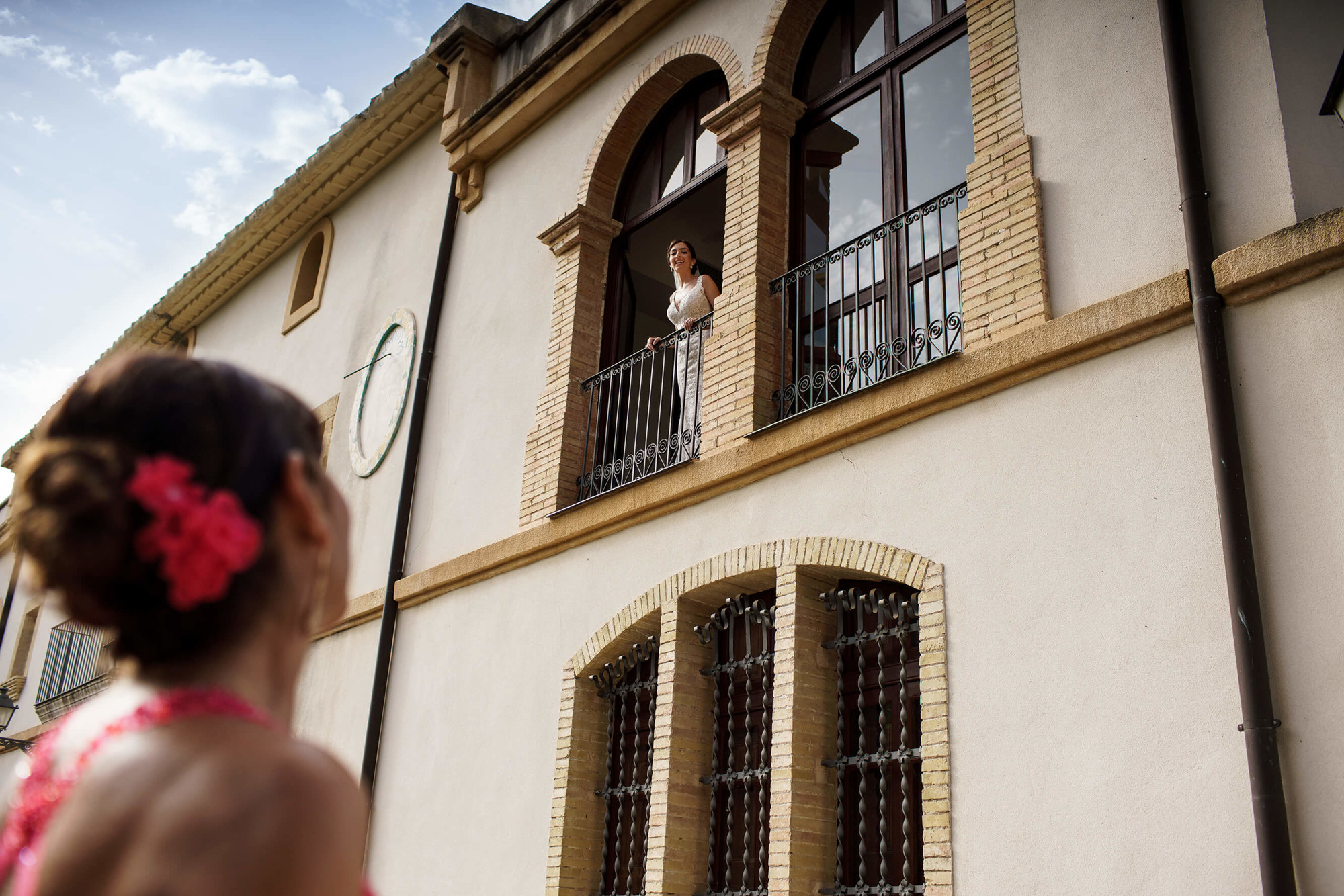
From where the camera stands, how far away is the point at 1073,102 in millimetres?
6352

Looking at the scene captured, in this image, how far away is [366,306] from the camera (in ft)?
42.5

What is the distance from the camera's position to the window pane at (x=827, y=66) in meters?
8.87

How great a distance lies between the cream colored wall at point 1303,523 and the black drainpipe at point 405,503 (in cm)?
707

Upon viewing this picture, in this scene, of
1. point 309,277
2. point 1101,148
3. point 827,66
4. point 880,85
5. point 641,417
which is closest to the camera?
point 1101,148

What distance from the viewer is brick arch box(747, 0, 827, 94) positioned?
8.55 metres

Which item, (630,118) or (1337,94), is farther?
(630,118)

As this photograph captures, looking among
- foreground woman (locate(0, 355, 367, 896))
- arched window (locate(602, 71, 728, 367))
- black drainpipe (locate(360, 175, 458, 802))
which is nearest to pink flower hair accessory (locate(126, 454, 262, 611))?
foreground woman (locate(0, 355, 367, 896))

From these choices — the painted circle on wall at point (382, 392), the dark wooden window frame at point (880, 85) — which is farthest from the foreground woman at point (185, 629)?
the painted circle on wall at point (382, 392)

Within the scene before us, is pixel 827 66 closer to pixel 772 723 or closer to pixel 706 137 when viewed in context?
pixel 706 137

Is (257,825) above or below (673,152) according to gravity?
below

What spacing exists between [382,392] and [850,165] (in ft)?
18.4

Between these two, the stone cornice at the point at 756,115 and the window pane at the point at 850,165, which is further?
the stone cornice at the point at 756,115

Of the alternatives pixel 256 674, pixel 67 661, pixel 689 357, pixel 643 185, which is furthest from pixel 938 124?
pixel 67 661

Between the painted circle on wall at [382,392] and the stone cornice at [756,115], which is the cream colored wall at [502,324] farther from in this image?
the stone cornice at [756,115]
